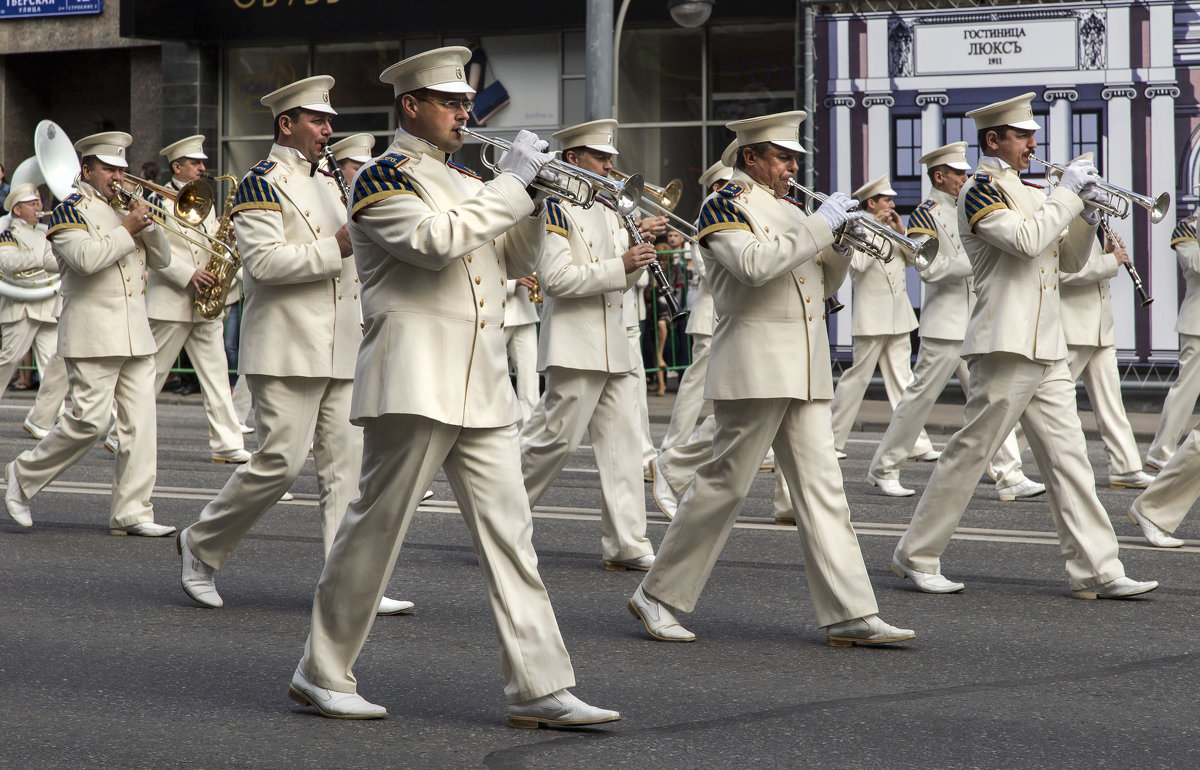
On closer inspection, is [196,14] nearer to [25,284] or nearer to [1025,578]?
[25,284]

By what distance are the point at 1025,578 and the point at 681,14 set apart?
381 inches

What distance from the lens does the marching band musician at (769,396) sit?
5.65 m

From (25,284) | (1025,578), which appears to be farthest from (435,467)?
(25,284)

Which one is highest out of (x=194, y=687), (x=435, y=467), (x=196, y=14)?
(x=196, y=14)

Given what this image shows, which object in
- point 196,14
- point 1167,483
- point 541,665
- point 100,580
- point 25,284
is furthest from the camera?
point 196,14

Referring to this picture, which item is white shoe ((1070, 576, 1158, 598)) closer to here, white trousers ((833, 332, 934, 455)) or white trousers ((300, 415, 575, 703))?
white trousers ((300, 415, 575, 703))

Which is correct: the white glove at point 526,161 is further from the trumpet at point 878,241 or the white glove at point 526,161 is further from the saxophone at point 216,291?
the saxophone at point 216,291

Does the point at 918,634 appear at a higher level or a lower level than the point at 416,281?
lower

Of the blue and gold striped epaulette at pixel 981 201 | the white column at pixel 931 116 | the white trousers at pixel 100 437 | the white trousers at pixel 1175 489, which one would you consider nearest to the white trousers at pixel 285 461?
the white trousers at pixel 100 437

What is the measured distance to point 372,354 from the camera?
15.3 ft

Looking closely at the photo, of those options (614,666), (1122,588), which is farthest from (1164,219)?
(614,666)

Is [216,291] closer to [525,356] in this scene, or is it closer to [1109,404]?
[525,356]

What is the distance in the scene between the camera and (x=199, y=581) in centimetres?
638

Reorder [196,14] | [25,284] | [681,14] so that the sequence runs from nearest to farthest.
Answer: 1. [25,284]
2. [681,14]
3. [196,14]
